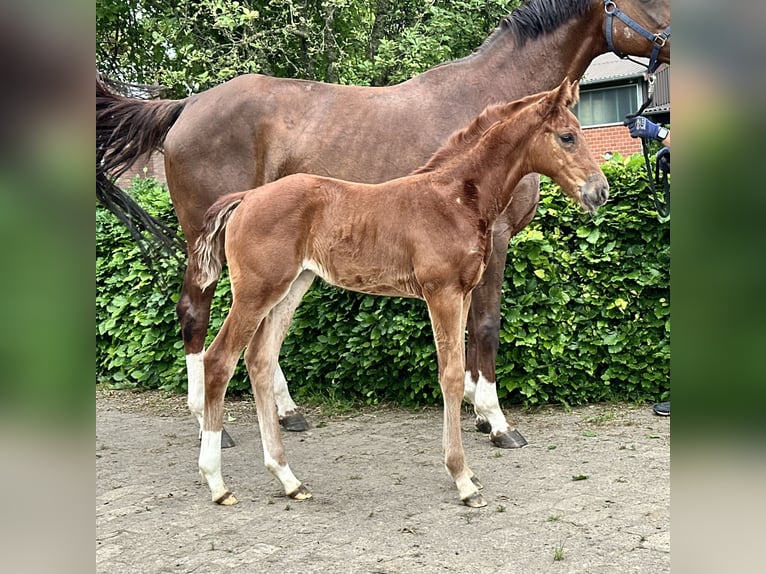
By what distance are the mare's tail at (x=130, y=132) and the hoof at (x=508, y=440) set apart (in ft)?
8.80

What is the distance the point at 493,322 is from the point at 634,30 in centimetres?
214

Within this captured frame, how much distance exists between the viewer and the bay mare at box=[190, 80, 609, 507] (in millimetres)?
3303

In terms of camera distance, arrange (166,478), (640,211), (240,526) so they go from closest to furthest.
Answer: (240,526)
(166,478)
(640,211)

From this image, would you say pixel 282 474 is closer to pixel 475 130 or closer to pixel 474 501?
pixel 474 501

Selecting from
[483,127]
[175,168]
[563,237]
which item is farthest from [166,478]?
[563,237]

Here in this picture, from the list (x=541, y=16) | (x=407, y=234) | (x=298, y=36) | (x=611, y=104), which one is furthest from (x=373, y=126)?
(x=611, y=104)

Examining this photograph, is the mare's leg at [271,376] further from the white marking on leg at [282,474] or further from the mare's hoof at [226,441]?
the mare's hoof at [226,441]

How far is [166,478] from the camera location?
402cm

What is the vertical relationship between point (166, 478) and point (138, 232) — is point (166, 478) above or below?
below

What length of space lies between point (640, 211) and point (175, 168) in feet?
11.6

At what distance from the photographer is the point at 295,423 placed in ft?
16.6
